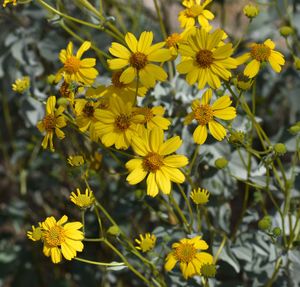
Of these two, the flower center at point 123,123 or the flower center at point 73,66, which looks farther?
the flower center at point 73,66

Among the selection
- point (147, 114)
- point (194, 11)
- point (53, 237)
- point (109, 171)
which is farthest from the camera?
point (109, 171)

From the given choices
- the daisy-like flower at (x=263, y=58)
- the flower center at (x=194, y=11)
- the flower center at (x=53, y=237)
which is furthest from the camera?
the flower center at (x=194, y=11)

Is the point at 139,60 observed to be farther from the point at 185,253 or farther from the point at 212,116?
the point at 185,253

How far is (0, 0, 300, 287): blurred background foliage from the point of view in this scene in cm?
149

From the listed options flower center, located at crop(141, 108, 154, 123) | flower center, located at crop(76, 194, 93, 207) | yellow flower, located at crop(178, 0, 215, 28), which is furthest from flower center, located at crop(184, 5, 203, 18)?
flower center, located at crop(76, 194, 93, 207)

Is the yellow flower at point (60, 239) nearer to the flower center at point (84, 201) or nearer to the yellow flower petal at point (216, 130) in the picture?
the flower center at point (84, 201)

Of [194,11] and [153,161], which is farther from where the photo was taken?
[194,11]

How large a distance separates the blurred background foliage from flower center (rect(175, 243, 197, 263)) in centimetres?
11

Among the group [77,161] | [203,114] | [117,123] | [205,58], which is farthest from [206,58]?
[77,161]

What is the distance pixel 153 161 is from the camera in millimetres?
1135

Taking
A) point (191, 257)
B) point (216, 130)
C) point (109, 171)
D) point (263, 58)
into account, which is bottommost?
point (109, 171)

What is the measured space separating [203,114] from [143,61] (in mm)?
162

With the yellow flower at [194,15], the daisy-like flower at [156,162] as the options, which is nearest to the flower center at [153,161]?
the daisy-like flower at [156,162]

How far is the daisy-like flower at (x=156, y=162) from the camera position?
113cm
